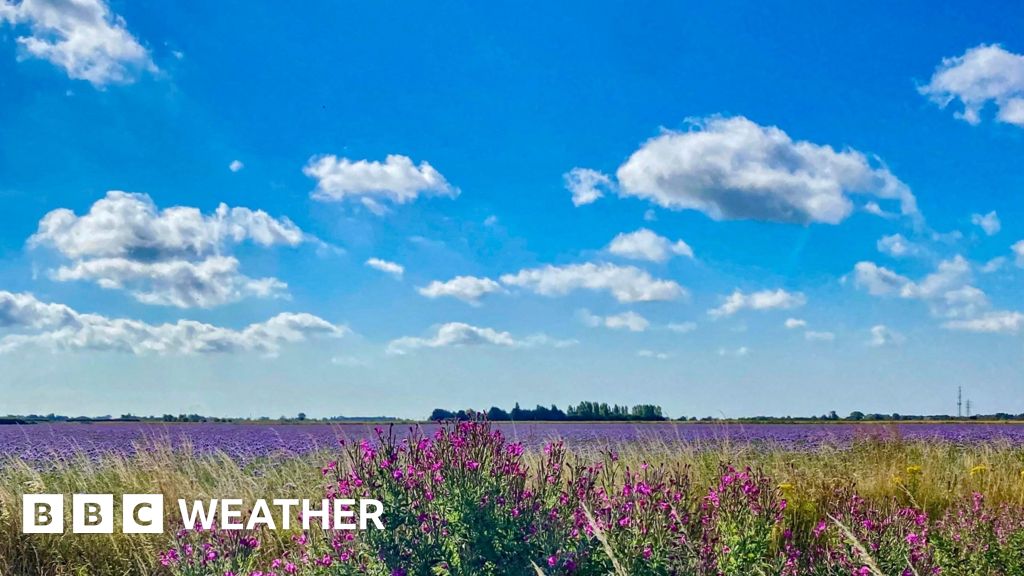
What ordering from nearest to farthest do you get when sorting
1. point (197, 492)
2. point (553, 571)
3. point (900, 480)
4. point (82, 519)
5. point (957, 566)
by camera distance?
1. point (553, 571)
2. point (957, 566)
3. point (82, 519)
4. point (197, 492)
5. point (900, 480)

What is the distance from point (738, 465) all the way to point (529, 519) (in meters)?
5.22

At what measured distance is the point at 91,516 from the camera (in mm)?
6098

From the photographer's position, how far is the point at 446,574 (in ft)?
10.9

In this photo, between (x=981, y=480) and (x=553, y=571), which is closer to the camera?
(x=553, y=571)

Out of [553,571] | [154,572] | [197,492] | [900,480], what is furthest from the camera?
[900,480]

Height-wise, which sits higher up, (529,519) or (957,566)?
(529,519)

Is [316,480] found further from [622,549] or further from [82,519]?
[622,549]

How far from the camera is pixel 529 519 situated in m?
3.41

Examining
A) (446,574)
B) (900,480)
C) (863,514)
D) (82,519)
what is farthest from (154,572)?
(900,480)

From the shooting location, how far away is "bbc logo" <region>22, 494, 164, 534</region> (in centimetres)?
566

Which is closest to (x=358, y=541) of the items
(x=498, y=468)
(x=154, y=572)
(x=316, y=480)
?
(x=498, y=468)

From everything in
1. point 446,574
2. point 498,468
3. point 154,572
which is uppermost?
point 498,468

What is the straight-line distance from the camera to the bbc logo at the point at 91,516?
18.6 ft

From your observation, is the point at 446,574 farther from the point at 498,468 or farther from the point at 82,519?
the point at 82,519
